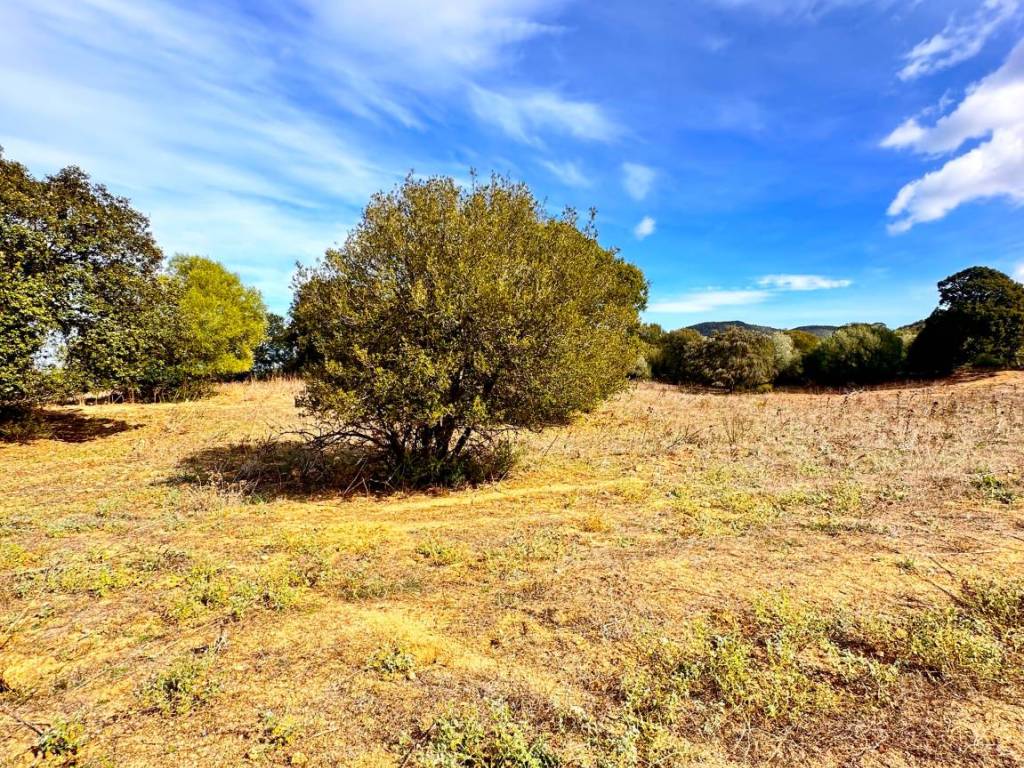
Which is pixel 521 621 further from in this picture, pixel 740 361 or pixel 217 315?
pixel 740 361

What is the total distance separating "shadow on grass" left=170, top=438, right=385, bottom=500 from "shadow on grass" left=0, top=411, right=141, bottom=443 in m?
4.48

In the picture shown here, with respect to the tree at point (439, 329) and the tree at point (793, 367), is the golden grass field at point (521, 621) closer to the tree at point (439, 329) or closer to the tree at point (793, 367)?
the tree at point (439, 329)

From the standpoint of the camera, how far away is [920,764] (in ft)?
9.20

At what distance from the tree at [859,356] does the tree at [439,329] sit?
24.9 m

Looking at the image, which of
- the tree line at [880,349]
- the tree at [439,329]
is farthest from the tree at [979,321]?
the tree at [439,329]

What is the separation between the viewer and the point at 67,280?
11.6m

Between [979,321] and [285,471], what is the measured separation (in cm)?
2967

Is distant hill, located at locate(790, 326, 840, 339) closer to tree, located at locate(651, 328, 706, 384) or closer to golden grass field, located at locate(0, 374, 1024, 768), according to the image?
tree, located at locate(651, 328, 706, 384)

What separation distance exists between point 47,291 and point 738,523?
15369 mm

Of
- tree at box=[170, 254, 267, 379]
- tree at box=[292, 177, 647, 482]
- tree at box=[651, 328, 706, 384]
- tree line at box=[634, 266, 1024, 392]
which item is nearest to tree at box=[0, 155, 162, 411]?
tree at box=[170, 254, 267, 379]

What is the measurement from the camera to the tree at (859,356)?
26.7 meters

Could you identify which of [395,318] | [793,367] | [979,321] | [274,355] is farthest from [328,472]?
Answer: [793,367]

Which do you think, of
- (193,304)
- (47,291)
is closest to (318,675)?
(47,291)

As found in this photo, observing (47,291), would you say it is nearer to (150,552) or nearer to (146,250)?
(146,250)
